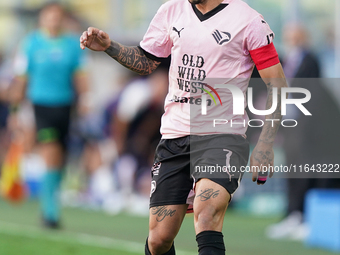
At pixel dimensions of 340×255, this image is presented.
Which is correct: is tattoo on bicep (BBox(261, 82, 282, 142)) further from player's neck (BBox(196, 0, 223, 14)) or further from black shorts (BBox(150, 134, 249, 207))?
player's neck (BBox(196, 0, 223, 14))

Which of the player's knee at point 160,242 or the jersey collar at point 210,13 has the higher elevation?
the jersey collar at point 210,13

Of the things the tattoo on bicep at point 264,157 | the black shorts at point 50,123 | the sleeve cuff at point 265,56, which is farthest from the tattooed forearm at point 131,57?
the black shorts at point 50,123

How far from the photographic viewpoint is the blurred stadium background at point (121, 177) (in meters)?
7.72

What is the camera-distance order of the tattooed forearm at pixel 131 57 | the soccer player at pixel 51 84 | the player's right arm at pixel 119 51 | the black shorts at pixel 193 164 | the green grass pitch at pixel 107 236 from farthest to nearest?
the soccer player at pixel 51 84, the green grass pitch at pixel 107 236, the tattooed forearm at pixel 131 57, the player's right arm at pixel 119 51, the black shorts at pixel 193 164

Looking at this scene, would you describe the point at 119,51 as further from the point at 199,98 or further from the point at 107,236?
the point at 107,236

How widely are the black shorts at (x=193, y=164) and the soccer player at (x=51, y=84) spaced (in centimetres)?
439

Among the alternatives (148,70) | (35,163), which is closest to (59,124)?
(148,70)

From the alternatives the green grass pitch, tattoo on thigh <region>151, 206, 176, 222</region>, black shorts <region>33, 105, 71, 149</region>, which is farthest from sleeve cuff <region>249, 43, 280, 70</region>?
black shorts <region>33, 105, 71, 149</region>

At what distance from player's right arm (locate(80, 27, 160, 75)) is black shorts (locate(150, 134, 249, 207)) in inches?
22.7

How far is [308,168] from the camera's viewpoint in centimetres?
958

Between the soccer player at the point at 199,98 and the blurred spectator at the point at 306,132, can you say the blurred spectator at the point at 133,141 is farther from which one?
the soccer player at the point at 199,98

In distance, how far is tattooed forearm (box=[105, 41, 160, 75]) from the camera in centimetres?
466

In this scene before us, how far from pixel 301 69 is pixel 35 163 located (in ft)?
23.2

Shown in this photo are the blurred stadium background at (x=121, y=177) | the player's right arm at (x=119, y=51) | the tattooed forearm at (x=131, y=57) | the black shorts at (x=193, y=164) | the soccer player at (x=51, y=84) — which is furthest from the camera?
the soccer player at (x=51, y=84)
